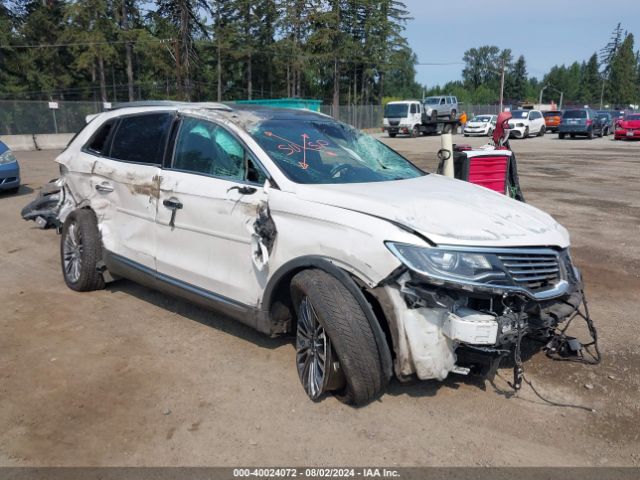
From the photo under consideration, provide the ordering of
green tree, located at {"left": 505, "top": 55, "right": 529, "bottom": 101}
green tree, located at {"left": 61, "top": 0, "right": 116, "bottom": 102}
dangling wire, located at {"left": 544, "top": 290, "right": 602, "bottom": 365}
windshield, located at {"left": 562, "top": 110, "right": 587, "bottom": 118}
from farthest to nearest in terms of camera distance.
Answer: green tree, located at {"left": 505, "top": 55, "right": 529, "bottom": 101} < green tree, located at {"left": 61, "top": 0, "right": 116, "bottom": 102} < windshield, located at {"left": 562, "top": 110, "right": 587, "bottom": 118} < dangling wire, located at {"left": 544, "top": 290, "right": 602, "bottom": 365}

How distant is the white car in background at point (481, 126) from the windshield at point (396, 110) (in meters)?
4.43

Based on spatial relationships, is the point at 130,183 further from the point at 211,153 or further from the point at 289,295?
the point at 289,295

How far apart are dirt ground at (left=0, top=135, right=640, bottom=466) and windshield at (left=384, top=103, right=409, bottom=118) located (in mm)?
33343

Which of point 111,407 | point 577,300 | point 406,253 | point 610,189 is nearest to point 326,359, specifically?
point 406,253

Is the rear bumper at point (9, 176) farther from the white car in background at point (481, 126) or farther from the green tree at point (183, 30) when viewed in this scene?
the white car in background at point (481, 126)

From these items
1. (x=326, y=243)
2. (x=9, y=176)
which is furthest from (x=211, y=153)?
(x=9, y=176)

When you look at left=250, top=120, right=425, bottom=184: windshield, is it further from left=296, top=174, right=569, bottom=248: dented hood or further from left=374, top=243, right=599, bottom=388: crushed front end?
left=374, top=243, right=599, bottom=388: crushed front end

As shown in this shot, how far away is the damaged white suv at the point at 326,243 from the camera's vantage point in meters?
3.02

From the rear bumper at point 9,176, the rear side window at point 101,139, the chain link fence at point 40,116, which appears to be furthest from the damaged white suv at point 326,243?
the chain link fence at point 40,116

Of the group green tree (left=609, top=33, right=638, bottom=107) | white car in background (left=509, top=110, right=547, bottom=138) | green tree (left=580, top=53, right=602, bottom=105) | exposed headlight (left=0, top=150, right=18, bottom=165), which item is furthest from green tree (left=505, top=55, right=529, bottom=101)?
exposed headlight (left=0, top=150, right=18, bottom=165)

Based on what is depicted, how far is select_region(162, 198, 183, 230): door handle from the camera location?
4.19 meters

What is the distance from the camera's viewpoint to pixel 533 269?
10.5ft

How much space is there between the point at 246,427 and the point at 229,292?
1063mm

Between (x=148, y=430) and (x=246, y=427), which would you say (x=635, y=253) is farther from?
(x=148, y=430)
